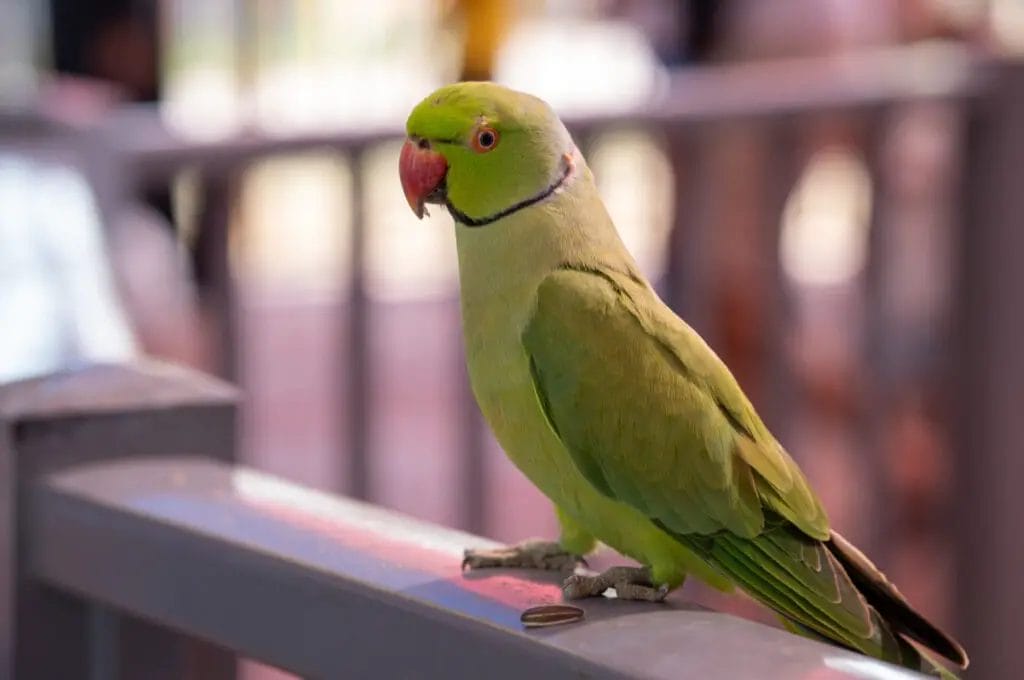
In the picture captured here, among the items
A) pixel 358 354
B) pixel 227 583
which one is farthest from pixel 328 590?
pixel 358 354

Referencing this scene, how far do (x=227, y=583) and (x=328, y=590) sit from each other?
0.06 m

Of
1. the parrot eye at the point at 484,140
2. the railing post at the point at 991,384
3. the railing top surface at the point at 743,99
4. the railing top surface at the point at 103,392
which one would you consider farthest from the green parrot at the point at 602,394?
the railing post at the point at 991,384

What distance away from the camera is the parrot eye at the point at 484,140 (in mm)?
630

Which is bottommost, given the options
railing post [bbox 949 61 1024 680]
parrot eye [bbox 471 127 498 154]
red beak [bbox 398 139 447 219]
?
railing post [bbox 949 61 1024 680]

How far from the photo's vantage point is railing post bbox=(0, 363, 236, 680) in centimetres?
75

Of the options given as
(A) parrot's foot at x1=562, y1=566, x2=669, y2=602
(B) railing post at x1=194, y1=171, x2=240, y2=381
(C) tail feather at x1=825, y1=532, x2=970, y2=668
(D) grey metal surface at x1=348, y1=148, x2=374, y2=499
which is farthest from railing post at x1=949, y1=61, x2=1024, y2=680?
(A) parrot's foot at x1=562, y1=566, x2=669, y2=602

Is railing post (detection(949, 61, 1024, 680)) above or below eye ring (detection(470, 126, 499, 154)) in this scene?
below

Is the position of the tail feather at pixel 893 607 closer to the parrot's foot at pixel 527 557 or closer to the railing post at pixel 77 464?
the parrot's foot at pixel 527 557

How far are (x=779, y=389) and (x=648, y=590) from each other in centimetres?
142

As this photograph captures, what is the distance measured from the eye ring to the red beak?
0.02m

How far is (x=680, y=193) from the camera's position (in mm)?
1976

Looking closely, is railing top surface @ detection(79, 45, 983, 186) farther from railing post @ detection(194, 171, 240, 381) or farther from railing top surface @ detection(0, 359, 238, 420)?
railing top surface @ detection(0, 359, 238, 420)

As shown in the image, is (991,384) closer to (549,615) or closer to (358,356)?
(358,356)

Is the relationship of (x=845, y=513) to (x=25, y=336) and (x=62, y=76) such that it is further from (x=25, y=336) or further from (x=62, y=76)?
(x=25, y=336)
